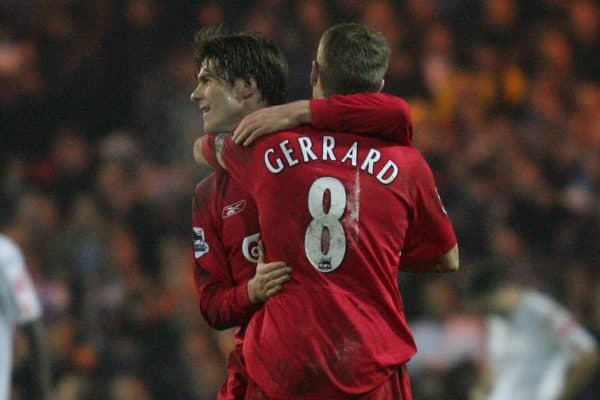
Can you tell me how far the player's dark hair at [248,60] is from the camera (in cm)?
335

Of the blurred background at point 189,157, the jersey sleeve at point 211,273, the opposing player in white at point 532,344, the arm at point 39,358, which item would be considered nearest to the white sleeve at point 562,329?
the opposing player in white at point 532,344

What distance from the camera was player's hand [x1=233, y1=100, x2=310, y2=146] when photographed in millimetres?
3146

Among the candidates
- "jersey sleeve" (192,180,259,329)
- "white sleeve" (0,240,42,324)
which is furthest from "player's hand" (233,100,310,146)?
"white sleeve" (0,240,42,324)

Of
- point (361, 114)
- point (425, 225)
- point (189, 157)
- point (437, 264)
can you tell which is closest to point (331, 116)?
point (361, 114)

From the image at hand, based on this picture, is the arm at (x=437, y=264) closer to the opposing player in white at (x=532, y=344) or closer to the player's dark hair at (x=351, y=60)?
the player's dark hair at (x=351, y=60)

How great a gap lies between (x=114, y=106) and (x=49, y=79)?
1.68 feet

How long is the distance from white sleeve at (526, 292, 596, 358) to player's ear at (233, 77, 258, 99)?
349 centimetres

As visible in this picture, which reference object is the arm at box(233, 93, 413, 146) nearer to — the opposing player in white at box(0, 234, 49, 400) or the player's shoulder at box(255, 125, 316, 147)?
the player's shoulder at box(255, 125, 316, 147)

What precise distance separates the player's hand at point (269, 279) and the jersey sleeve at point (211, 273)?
0.11 metres

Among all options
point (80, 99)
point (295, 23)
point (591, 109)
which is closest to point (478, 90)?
point (591, 109)

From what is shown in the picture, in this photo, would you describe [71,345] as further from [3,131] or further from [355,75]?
[355,75]

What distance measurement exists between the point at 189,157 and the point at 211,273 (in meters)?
5.62

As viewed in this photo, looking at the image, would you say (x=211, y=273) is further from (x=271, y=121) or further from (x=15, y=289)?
(x=15, y=289)

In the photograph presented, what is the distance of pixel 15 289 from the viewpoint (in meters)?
4.68
